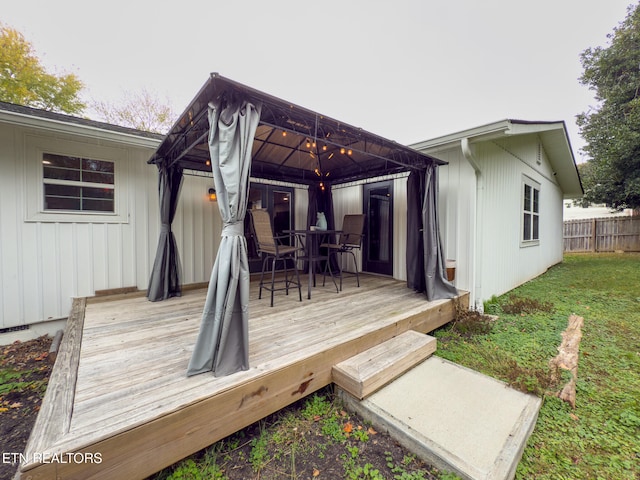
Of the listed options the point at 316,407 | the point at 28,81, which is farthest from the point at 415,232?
the point at 28,81

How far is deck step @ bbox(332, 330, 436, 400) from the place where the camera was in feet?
6.55

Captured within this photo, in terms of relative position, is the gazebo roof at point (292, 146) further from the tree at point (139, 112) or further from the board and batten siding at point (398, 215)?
the tree at point (139, 112)

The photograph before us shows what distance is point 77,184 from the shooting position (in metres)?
3.43

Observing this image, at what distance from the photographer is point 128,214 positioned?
3768 millimetres

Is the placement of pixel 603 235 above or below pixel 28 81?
below

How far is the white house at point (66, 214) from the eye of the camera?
9.99 feet

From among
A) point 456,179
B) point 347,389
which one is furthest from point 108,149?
point 456,179

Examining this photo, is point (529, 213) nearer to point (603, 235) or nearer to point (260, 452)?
point (260, 452)

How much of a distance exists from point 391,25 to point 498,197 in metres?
10.1

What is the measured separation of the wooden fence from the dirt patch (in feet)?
55.7

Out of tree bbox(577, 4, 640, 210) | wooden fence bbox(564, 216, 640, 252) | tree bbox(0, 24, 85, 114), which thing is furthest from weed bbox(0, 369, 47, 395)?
wooden fence bbox(564, 216, 640, 252)

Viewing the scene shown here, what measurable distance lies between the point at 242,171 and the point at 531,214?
691 cm

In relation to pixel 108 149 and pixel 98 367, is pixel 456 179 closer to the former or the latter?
pixel 98 367

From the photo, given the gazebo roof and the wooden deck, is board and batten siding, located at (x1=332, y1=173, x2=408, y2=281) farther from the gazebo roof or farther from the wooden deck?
the wooden deck
